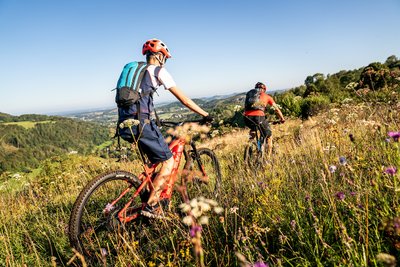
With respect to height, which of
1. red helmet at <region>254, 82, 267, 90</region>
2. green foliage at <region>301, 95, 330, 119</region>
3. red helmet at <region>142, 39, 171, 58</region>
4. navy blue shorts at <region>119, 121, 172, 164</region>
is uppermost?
red helmet at <region>142, 39, 171, 58</region>

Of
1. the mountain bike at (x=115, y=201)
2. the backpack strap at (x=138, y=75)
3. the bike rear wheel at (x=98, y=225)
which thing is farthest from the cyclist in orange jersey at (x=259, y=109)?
the bike rear wheel at (x=98, y=225)

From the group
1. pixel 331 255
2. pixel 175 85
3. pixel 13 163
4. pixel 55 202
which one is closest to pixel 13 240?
pixel 55 202

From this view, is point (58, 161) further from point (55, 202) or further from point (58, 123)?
point (58, 123)

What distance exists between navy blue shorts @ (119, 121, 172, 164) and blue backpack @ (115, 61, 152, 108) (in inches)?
14.2

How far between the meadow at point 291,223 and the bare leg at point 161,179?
0.39 m

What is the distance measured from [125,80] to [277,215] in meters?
2.50

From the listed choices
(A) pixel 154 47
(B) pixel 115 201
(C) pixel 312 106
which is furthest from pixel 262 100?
(C) pixel 312 106

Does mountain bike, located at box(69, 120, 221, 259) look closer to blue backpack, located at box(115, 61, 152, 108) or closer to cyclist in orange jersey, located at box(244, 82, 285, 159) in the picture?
blue backpack, located at box(115, 61, 152, 108)

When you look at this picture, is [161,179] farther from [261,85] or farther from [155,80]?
A: [261,85]

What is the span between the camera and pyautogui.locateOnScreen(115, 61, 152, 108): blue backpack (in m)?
3.19

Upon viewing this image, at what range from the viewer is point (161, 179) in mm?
3473

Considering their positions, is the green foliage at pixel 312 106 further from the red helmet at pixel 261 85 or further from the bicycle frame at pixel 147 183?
the bicycle frame at pixel 147 183

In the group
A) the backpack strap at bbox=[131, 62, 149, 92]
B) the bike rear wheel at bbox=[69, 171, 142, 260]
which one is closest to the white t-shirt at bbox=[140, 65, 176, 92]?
the backpack strap at bbox=[131, 62, 149, 92]

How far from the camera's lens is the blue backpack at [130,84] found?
319cm
